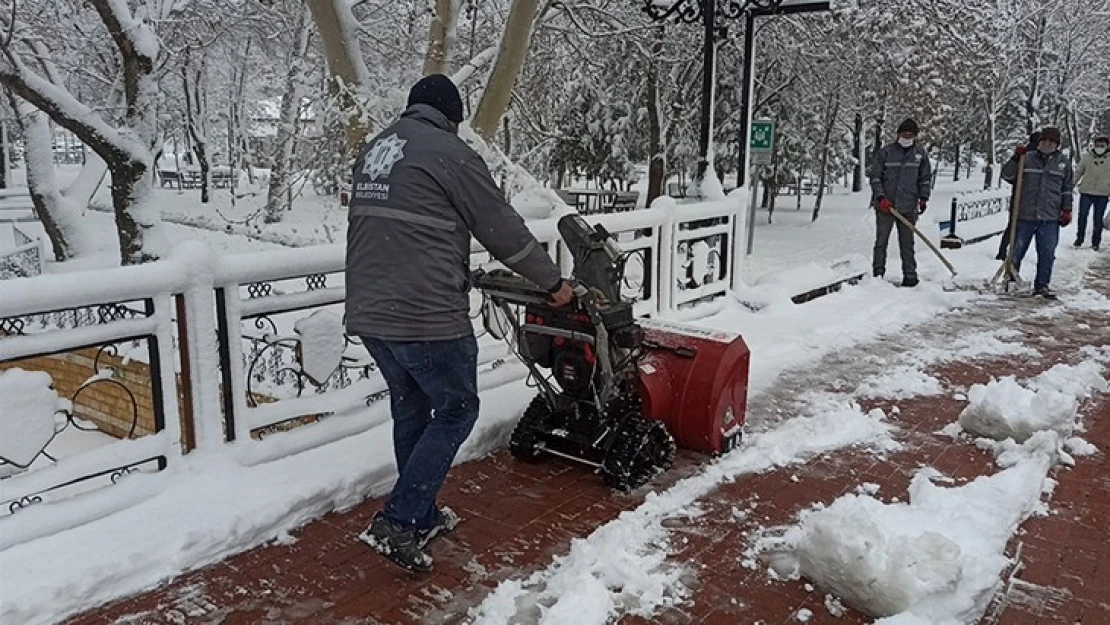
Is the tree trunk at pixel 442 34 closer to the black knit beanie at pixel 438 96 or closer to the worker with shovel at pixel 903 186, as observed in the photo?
the black knit beanie at pixel 438 96

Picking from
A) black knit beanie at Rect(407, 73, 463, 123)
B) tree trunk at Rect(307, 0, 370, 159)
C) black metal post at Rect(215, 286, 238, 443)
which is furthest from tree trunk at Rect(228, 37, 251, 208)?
black knit beanie at Rect(407, 73, 463, 123)

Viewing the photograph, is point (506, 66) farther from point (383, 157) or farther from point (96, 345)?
point (96, 345)

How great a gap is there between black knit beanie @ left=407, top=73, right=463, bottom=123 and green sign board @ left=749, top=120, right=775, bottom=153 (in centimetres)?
917

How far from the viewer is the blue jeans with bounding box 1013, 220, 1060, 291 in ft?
30.8

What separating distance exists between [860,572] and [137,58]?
947 centimetres

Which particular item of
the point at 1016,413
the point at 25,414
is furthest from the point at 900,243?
the point at 25,414

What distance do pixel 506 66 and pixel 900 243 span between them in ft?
16.0

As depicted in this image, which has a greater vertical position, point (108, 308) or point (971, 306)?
point (108, 308)

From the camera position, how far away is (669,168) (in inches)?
864

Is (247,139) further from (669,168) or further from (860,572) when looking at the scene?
(860,572)

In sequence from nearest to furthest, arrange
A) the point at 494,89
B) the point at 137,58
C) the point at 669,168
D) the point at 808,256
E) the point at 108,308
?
the point at 108,308, the point at 494,89, the point at 137,58, the point at 808,256, the point at 669,168

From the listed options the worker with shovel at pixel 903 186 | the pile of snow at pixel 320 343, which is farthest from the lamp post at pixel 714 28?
the pile of snow at pixel 320 343

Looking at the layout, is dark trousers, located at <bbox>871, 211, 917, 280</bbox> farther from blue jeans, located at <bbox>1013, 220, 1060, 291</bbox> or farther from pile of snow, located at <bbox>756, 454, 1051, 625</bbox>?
pile of snow, located at <bbox>756, 454, 1051, 625</bbox>

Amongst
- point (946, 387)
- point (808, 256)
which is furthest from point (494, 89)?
point (808, 256)
